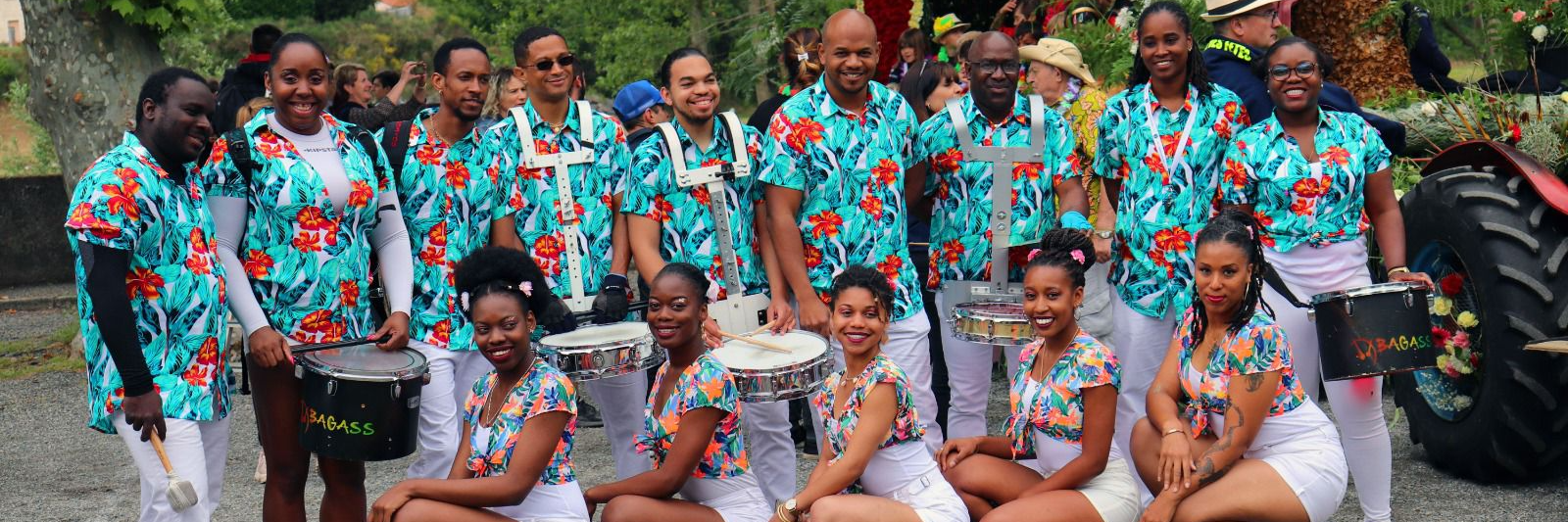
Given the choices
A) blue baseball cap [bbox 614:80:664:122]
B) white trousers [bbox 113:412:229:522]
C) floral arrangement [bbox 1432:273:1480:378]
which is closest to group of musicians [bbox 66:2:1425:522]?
white trousers [bbox 113:412:229:522]

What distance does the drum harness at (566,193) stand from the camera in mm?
5395

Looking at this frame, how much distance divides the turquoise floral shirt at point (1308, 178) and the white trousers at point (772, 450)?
179 centimetres

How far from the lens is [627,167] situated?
215 inches

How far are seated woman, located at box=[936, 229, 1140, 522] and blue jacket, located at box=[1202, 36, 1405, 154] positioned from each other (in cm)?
114

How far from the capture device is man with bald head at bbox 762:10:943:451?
5.33 meters

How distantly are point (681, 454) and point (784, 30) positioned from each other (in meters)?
12.0

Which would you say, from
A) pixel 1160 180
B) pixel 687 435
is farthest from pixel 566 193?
pixel 1160 180

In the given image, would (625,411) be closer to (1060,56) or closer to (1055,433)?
(1055,433)

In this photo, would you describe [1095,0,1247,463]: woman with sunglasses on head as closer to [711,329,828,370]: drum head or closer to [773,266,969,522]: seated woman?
[773,266,969,522]: seated woman

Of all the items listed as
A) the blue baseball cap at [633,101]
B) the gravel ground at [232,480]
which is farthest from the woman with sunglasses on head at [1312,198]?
the blue baseball cap at [633,101]

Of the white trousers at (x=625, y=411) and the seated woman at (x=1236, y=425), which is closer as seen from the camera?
the seated woman at (x=1236, y=425)

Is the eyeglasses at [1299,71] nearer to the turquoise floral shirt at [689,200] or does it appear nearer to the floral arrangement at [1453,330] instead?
the floral arrangement at [1453,330]

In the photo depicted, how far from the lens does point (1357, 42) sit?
23.8 feet

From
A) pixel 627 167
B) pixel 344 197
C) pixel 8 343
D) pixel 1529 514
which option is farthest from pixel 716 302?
pixel 8 343
